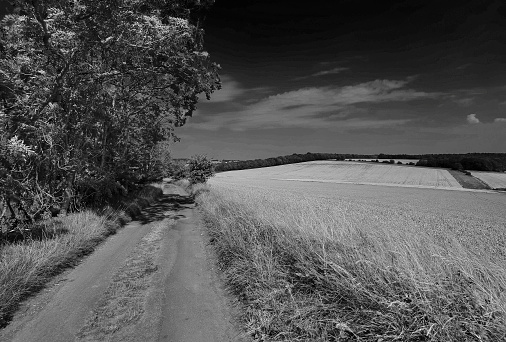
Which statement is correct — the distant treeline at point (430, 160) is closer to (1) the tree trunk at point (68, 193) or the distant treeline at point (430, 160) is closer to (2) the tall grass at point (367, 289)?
(1) the tree trunk at point (68, 193)

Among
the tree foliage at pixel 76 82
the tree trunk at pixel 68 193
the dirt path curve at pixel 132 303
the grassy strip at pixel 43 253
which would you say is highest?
the tree foliage at pixel 76 82

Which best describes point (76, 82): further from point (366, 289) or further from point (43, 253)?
point (366, 289)

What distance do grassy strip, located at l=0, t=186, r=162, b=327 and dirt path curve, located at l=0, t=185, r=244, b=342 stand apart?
0.81 ft

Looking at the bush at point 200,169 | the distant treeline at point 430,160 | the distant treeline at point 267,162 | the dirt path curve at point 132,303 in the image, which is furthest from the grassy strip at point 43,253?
the distant treeline at point 267,162

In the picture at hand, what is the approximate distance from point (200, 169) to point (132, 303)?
1176 inches

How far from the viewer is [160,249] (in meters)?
8.73

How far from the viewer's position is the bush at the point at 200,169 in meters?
34.2

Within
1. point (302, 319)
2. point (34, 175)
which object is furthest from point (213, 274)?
point (34, 175)

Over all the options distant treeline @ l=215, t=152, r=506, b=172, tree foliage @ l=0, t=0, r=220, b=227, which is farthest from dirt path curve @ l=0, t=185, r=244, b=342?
distant treeline @ l=215, t=152, r=506, b=172

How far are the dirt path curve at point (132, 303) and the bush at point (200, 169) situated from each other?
2607 cm

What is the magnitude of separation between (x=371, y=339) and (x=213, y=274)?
4084 mm

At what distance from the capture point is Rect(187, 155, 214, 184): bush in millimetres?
34219

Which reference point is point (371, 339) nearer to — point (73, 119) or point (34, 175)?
point (34, 175)

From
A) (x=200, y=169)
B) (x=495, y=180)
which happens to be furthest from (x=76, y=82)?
(x=495, y=180)
